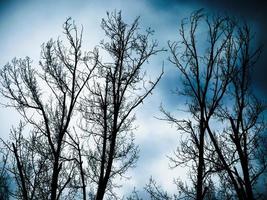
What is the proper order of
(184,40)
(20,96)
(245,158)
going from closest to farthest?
1. (245,158)
2. (20,96)
3. (184,40)

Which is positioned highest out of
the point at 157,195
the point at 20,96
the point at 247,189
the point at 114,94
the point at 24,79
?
the point at 24,79

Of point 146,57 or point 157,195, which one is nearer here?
point 146,57

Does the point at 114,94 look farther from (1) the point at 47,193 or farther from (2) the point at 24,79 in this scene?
(1) the point at 47,193

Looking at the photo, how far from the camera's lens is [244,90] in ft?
33.8

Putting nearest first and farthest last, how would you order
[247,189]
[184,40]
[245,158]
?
[247,189] < [245,158] < [184,40]

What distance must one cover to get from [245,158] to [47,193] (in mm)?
7897

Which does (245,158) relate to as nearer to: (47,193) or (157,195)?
(157,195)

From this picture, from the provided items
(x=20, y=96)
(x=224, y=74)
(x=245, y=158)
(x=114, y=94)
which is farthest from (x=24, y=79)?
(x=245, y=158)

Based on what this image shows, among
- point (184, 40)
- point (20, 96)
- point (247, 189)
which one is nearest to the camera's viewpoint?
point (247, 189)

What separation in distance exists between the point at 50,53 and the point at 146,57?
12.2 feet

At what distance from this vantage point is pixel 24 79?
10180mm

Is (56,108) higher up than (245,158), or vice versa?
(56,108)

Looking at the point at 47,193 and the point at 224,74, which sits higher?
the point at 224,74

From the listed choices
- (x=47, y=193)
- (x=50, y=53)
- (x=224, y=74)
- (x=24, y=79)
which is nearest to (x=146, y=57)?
(x=224, y=74)
